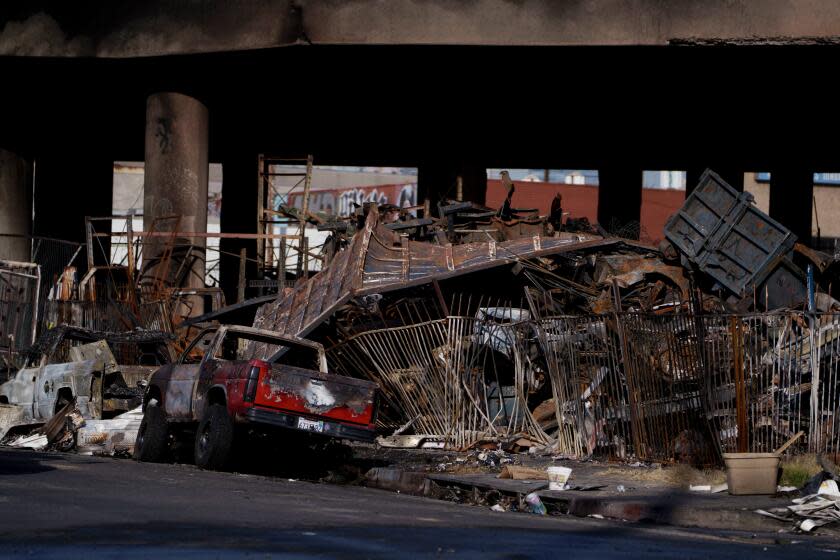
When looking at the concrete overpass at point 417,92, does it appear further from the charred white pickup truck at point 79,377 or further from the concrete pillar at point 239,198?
the charred white pickup truck at point 79,377

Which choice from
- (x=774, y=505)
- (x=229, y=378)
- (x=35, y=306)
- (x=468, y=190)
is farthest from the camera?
(x=468, y=190)

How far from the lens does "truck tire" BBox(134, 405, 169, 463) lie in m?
17.2

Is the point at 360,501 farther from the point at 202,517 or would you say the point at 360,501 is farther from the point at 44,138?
the point at 44,138

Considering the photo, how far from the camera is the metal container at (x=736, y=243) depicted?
21.5 metres

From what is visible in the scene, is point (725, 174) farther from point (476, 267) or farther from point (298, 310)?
point (298, 310)

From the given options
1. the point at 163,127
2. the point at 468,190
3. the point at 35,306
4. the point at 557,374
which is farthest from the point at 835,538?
the point at 468,190

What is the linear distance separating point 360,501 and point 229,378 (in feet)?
12.2

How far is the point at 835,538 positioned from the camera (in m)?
11.0

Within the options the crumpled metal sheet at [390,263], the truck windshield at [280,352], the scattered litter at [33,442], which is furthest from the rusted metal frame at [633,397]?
the scattered litter at [33,442]

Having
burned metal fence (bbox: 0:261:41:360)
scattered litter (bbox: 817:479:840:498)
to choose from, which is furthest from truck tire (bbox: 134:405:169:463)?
burned metal fence (bbox: 0:261:41:360)

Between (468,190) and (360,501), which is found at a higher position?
(468,190)

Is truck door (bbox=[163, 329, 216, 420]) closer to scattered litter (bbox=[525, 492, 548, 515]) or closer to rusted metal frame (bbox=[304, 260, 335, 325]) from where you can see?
rusted metal frame (bbox=[304, 260, 335, 325])

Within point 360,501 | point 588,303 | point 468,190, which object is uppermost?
point 468,190

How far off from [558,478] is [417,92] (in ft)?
74.7
